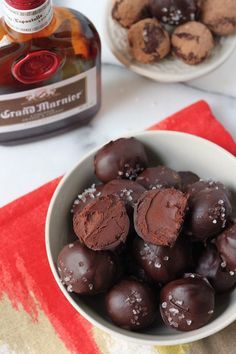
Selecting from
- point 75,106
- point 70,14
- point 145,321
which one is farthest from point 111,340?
point 70,14

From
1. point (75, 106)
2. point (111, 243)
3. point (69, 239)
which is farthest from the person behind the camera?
point (75, 106)

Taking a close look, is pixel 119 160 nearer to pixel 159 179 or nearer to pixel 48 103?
pixel 159 179

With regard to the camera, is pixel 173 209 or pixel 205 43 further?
pixel 205 43

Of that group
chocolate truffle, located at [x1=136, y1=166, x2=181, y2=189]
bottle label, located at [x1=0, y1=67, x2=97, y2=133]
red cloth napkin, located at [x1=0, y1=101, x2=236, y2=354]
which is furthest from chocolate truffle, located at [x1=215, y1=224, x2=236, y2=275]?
bottle label, located at [x1=0, y1=67, x2=97, y2=133]

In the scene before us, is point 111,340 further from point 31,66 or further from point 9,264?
point 31,66

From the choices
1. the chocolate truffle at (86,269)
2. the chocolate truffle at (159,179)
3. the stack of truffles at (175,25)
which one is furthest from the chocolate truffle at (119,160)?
the stack of truffles at (175,25)

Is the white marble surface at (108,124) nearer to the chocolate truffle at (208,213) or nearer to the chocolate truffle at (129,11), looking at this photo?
the chocolate truffle at (129,11)
